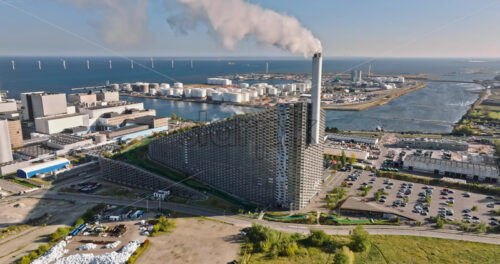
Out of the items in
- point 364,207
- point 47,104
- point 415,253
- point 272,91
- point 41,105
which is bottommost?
point 415,253

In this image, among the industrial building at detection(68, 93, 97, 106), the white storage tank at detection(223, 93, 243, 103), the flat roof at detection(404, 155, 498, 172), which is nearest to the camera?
the flat roof at detection(404, 155, 498, 172)

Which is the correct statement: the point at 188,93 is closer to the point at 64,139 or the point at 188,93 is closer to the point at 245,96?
the point at 245,96

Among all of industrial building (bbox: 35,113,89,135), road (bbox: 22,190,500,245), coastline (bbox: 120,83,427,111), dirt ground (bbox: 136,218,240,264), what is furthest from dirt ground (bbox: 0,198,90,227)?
coastline (bbox: 120,83,427,111)

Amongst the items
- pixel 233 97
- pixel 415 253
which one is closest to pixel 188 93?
pixel 233 97

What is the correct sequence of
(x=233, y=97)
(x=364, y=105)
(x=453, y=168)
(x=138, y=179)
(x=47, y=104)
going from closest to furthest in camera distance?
(x=138, y=179) < (x=453, y=168) < (x=47, y=104) < (x=364, y=105) < (x=233, y=97)

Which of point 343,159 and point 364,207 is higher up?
point 343,159

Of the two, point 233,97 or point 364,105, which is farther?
point 233,97

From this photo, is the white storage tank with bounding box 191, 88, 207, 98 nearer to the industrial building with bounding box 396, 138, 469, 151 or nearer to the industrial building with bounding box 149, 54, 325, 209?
the industrial building with bounding box 396, 138, 469, 151

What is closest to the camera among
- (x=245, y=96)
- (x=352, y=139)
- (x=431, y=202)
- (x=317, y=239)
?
(x=317, y=239)
